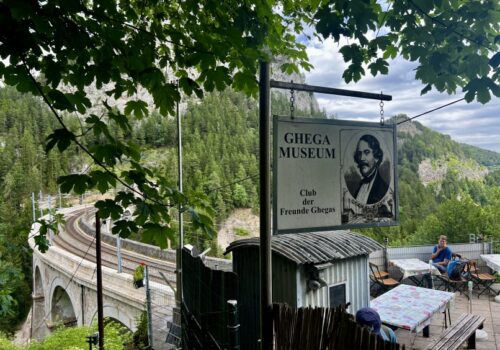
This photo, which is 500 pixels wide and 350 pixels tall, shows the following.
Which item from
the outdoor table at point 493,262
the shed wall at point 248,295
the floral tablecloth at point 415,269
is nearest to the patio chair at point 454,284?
the floral tablecloth at point 415,269

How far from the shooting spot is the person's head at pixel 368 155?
245cm

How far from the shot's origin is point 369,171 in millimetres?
2484

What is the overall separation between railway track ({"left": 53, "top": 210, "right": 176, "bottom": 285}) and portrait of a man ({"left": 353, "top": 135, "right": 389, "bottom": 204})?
38.8 ft

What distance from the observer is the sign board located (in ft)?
7.24

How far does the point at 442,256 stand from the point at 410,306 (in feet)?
11.7

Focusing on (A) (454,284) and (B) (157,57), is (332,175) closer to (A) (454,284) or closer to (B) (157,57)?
(B) (157,57)

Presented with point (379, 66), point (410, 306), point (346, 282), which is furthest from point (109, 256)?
point (379, 66)

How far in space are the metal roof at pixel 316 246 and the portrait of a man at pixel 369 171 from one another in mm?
2409

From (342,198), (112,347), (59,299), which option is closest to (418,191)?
(59,299)

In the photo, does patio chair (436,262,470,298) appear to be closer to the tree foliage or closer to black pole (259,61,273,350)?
the tree foliage

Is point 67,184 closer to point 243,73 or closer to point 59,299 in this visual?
point 243,73

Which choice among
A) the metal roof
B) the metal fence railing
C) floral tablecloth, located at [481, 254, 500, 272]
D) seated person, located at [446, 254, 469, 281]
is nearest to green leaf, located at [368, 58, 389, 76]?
the metal roof

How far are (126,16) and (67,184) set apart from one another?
4.28ft

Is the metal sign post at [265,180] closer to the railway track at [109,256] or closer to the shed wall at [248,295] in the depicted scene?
the shed wall at [248,295]
